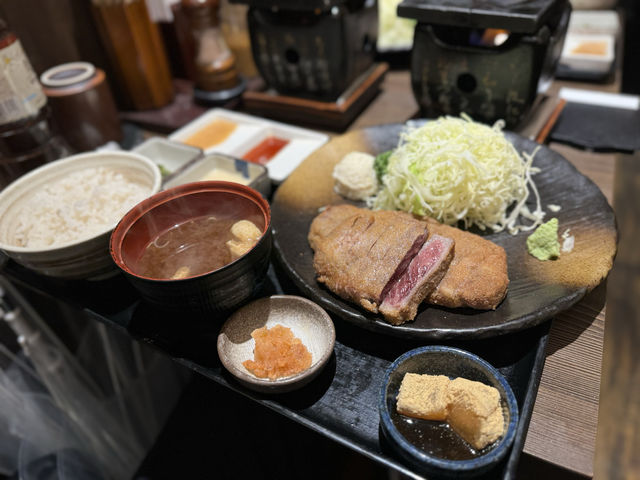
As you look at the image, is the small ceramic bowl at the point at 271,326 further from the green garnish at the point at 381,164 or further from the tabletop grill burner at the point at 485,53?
the tabletop grill burner at the point at 485,53

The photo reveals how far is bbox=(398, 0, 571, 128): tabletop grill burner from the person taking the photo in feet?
8.11

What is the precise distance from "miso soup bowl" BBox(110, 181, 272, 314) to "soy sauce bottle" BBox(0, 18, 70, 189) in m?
1.29

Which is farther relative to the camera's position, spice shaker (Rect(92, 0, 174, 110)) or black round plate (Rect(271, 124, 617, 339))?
spice shaker (Rect(92, 0, 174, 110))

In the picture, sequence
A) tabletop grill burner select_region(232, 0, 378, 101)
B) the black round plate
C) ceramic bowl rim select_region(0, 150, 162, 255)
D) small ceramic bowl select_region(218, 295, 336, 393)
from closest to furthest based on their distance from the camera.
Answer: small ceramic bowl select_region(218, 295, 336, 393) < the black round plate < ceramic bowl rim select_region(0, 150, 162, 255) < tabletop grill burner select_region(232, 0, 378, 101)

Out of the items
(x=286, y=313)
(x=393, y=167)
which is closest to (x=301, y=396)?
(x=286, y=313)

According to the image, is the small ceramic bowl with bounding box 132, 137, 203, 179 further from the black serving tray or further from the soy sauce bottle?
the black serving tray

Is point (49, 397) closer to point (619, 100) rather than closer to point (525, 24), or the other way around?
point (525, 24)

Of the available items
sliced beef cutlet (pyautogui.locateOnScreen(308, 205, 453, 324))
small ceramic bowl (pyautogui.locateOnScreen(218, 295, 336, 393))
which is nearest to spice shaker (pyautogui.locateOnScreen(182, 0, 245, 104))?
sliced beef cutlet (pyautogui.locateOnScreen(308, 205, 453, 324))

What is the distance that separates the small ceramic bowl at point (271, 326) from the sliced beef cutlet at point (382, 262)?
153mm

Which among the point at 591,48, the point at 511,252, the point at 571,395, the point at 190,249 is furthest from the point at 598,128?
the point at 190,249

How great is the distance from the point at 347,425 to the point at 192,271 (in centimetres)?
82

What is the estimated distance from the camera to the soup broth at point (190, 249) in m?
1.80

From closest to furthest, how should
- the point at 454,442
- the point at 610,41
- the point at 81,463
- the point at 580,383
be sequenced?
the point at 454,442, the point at 580,383, the point at 81,463, the point at 610,41

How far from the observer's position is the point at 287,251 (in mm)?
2133
